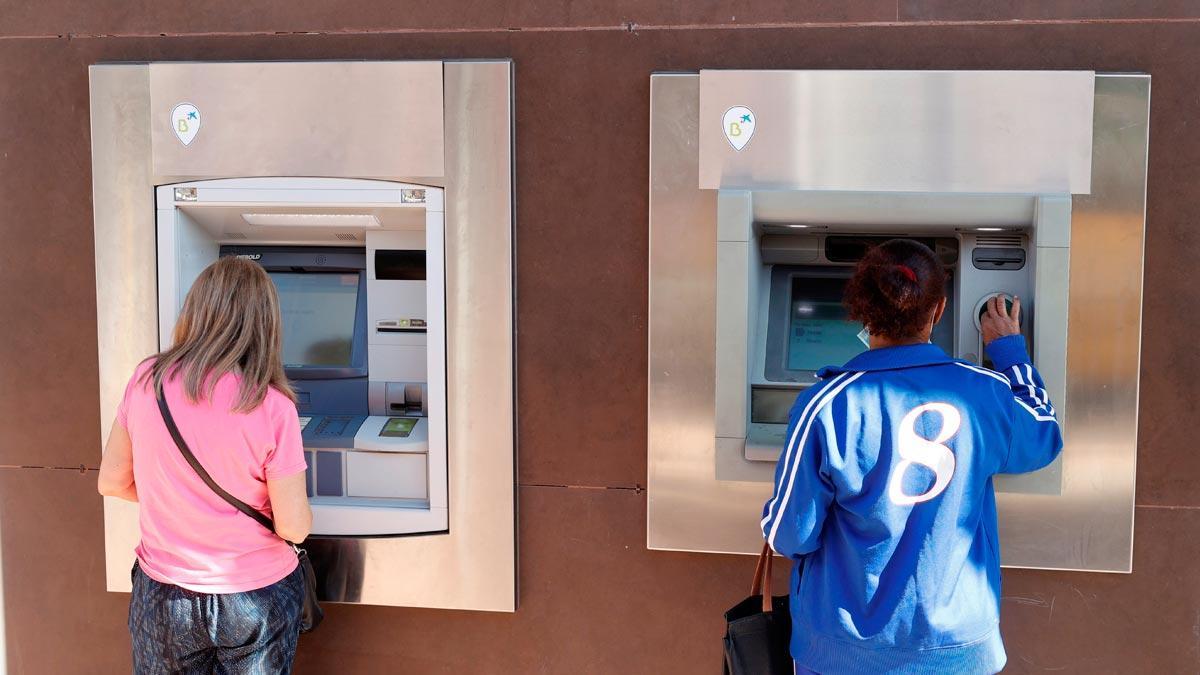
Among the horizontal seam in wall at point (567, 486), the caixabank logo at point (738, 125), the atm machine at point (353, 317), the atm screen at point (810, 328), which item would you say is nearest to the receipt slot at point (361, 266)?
the atm machine at point (353, 317)

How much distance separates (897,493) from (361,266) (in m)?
1.92

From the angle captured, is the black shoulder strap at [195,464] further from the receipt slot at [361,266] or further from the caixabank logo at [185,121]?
the caixabank logo at [185,121]

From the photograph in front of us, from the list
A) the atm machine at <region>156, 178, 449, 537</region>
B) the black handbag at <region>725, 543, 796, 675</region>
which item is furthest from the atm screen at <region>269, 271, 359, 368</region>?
the black handbag at <region>725, 543, 796, 675</region>

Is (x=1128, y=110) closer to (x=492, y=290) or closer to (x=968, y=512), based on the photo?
(x=968, y=512)

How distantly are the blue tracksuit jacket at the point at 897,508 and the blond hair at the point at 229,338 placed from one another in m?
1.30

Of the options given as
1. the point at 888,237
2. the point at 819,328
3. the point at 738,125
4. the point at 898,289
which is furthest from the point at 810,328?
the point at 898,289

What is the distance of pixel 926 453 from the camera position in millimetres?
1940

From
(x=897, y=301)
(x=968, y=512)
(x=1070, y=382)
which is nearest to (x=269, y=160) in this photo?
(x=897, y=301)

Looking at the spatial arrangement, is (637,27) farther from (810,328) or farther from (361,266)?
(361,266)

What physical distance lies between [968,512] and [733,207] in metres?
1.15

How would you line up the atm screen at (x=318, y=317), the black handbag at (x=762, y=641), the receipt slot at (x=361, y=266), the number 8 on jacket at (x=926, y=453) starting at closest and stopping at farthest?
the number 8 on jacket at (x=926, y=453)
the black handbag at (x=762, y=641)
the receipt slot at (x=361, y=266)
the atm screen at (x=318, y=317)

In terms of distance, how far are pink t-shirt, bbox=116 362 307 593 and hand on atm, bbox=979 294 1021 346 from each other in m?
1.83

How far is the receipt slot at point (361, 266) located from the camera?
296 cm

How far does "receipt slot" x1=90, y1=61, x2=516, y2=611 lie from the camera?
2.96m
